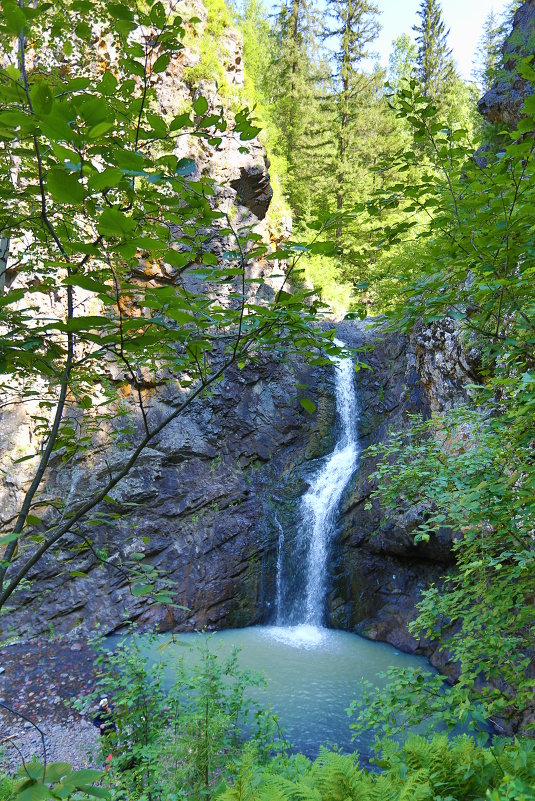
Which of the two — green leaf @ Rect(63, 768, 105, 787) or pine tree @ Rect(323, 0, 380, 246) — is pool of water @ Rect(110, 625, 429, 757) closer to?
green leaf @ Rect(63, 768, 105, 787)

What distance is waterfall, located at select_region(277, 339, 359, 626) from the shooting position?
9.43m

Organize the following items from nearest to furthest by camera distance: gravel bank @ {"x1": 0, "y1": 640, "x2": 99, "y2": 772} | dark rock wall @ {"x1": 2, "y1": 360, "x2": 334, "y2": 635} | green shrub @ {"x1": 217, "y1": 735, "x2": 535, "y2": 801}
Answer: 1. green shrub @ {"x1": 217, "y1": 735, "x2": 535, "y2": 801}
2. gravel bank @ {"x1": 0, "y1": 640, "x2": 99, "y2": 772}
3. dark rock wall @ {"x1": 2, "y1": 360, "x2": 334, "y2": 635}

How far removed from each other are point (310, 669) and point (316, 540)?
3.03 metres

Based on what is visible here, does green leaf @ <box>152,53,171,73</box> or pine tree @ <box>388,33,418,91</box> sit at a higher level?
pine tree @ <box>388,33,418,91</box>

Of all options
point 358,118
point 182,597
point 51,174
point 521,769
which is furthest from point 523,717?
point 358,118

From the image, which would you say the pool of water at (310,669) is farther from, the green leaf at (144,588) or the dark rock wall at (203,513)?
the green leaf at (144,588)

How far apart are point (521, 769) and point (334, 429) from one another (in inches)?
402

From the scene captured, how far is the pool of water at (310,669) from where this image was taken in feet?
18.5

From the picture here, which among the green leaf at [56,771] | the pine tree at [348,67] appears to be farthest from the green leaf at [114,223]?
the pine tree at [348,67]

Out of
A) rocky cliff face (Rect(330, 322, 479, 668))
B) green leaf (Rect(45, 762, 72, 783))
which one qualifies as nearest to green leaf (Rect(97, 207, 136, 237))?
green leaf (Rect(45, 762, 72, 783))

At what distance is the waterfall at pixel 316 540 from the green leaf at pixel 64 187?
9757 millimetres

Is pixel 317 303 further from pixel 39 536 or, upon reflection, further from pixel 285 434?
pixel 285 434

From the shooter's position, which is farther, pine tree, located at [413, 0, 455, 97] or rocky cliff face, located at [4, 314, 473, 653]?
pine tree, located at [413, 0, 455, 97]

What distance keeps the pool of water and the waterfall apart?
37 cm
